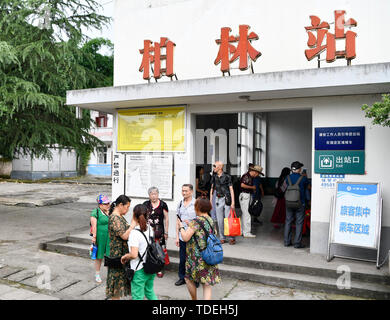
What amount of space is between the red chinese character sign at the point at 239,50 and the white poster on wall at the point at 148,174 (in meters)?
2.44

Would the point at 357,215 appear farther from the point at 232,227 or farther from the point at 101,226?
the point at 101,226

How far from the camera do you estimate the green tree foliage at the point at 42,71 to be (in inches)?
370

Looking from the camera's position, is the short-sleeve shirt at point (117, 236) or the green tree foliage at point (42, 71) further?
the green tree foliage at point (42, 71)

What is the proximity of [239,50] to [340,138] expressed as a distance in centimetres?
256

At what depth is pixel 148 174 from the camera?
27.3 ft

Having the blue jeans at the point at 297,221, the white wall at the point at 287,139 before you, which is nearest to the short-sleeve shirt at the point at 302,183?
the blue jeans at the point at 297,221

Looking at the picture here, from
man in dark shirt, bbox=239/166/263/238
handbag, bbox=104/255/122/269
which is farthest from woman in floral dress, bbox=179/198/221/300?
man in dark shirt, bbox=239/166/263/238

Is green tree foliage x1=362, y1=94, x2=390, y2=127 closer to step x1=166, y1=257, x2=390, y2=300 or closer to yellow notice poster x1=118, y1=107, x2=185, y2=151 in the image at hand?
step x1=166, y1=257, x2=390, y2=300

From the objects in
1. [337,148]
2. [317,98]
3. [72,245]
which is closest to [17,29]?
[72,245]

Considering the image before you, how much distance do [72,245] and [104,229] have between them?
8.55ft

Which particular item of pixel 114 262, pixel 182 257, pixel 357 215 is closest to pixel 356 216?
pixel 357 215

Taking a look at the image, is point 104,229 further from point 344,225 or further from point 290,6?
point 290,6

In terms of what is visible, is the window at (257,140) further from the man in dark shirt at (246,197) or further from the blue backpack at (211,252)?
the blue backpack at (211,252)

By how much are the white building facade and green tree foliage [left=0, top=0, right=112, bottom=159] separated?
183 centimetres
